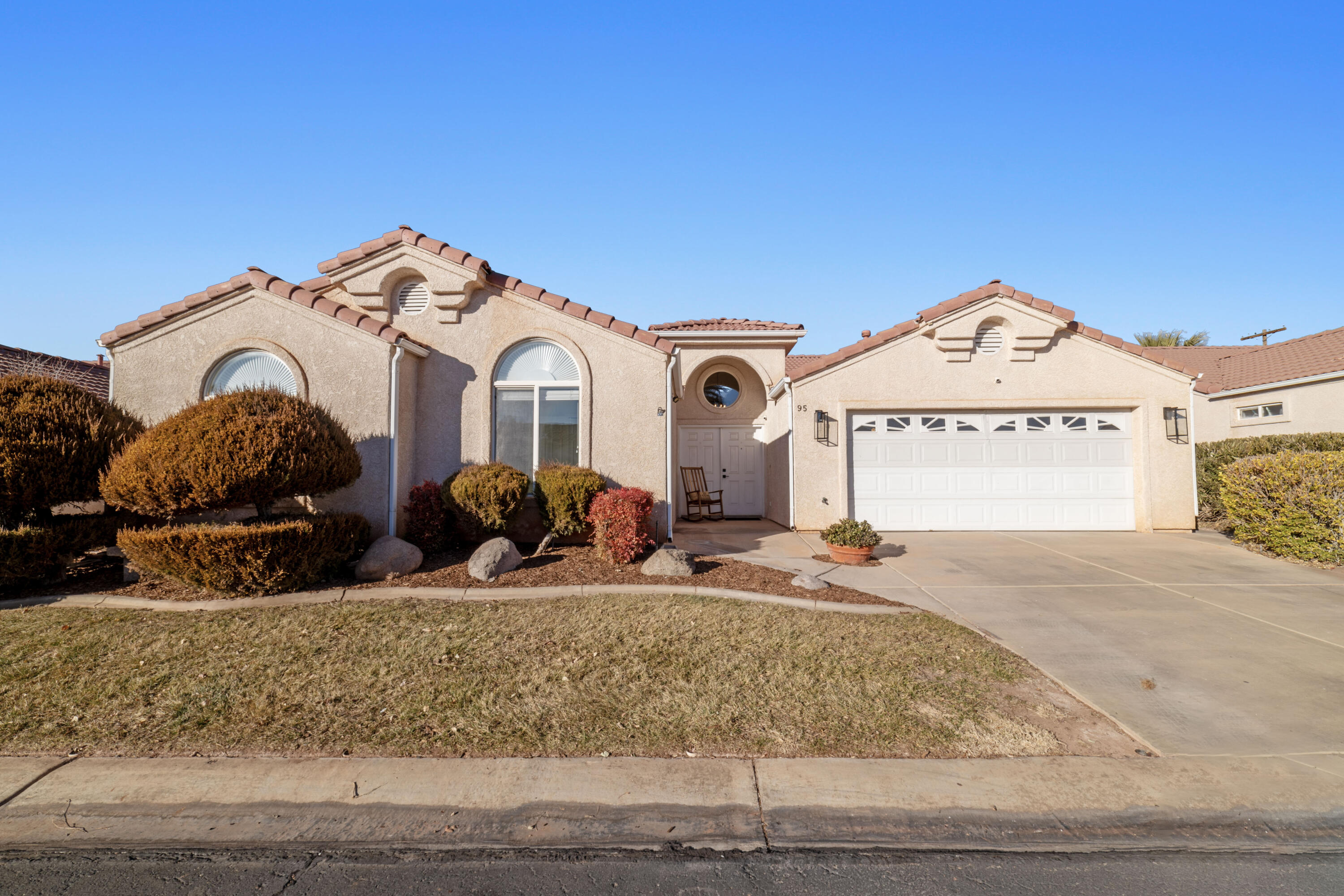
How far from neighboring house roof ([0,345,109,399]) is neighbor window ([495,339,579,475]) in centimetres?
853

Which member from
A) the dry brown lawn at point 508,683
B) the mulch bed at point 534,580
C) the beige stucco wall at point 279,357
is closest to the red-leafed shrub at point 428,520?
the mulch bed at point 534,580

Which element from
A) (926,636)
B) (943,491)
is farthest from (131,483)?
(943,491)

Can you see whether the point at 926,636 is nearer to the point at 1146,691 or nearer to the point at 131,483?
the point at 1146,691

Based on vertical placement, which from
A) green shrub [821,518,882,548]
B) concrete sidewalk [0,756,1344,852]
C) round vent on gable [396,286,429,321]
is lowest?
concrete sidewalk [0,756,1344,852]

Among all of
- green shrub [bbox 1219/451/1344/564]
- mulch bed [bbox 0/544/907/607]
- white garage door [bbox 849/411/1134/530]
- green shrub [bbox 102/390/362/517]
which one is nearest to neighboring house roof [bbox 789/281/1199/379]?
white garage door [bbox 849/411/1134/530]

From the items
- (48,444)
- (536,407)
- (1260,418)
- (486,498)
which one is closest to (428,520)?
(486,498)

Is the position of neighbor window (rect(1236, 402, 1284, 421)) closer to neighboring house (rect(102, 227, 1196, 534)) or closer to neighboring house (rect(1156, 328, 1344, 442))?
neighboring house (rect(1156, 328, 1344, 442))

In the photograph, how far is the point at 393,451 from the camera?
8781 millimetres

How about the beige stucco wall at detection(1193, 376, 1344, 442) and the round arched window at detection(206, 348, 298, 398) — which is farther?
the beige stucco wall at detection(1193, 376, 1344, 442)

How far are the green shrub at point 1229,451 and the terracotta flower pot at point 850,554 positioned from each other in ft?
24.8

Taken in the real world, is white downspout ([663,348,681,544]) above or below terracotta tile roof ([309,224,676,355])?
below

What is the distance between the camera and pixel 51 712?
4215mm

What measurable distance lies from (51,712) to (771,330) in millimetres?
12774

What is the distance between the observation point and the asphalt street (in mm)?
2682
